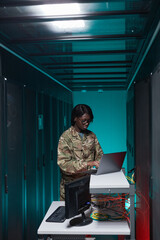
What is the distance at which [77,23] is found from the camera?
2.34 m

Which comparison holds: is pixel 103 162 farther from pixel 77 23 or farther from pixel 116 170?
pixel 77 23

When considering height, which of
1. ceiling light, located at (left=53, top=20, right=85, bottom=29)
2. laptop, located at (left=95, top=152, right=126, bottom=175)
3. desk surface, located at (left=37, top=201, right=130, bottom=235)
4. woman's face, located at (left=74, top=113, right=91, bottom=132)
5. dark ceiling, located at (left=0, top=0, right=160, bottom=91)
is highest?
ceiling light, located at (left=53, top=20, right=85, bottom=29)

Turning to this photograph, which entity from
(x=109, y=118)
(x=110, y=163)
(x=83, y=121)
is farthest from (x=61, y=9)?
(x=109, y=118)

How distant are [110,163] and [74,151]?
2.68 feet

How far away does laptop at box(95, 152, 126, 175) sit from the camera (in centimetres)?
199

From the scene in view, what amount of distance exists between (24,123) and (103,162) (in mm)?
1347

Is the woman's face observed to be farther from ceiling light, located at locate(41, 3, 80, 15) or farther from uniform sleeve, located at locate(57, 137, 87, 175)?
ceiling light, located at locate(41, 3, 80, 15)

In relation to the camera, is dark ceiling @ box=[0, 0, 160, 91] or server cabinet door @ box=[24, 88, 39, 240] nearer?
dark ceiling @ box=[0, 0, 160, 91]

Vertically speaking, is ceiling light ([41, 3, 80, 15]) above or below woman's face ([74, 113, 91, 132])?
above

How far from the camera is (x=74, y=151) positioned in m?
2.82

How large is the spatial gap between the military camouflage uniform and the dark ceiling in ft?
3.29

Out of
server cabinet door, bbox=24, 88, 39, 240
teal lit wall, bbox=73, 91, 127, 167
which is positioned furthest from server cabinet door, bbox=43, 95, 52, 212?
teal lit wall, bbox=73, 91, 127, 167

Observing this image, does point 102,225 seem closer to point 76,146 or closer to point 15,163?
point 76,146

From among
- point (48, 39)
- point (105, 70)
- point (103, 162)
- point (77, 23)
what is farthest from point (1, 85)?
point (105, 70)
